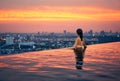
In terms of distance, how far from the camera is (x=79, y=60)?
9.96 m

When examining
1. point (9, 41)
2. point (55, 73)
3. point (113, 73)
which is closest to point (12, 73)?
point (55, 73)

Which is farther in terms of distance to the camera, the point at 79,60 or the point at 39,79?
the point at 79,60

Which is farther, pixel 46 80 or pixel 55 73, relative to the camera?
pixel 55 73

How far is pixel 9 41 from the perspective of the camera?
112 ft

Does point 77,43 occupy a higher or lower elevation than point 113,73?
higher

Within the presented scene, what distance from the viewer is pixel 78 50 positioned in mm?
9875

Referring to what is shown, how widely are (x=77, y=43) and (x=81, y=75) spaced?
1.22 m

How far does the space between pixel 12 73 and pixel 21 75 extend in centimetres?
64

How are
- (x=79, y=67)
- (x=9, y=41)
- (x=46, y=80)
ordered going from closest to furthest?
(x=46, y=80)
(x=79, y=67)
(x=9, y=41)

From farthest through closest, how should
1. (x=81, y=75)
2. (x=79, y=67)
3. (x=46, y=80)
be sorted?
(x=79, y=67) < (x=81, y=75) < (x=46, y=80)

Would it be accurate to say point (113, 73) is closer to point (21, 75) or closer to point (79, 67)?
point (79, 67)

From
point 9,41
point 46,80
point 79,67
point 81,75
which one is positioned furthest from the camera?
point 9,41

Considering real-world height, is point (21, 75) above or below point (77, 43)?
below

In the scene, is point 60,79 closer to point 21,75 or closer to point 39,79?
point 39,79
